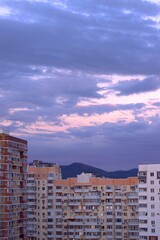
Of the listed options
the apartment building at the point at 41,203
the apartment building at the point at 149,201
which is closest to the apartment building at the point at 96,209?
the apartment building at the point at 41,203

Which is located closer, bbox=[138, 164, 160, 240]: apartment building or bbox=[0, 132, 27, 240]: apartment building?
bbox=[0, 132, 27, 240]: apartment building

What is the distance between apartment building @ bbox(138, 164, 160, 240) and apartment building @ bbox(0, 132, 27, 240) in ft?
37.0

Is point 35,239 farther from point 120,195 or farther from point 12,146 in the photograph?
point 12,146

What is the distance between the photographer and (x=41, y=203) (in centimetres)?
7600

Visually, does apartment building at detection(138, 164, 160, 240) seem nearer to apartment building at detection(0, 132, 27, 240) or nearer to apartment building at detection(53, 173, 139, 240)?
apartment building at detection(53, 173, 139, 240)

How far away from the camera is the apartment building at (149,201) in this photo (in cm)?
5912

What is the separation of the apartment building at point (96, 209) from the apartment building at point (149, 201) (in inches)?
406

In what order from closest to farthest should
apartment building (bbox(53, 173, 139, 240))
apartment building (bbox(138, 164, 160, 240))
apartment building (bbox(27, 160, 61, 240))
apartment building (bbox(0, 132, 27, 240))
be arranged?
apartment building (bbox(0, 132, 27, 240)) < apartment building (bbox(138, 164, 160, 240)) < apartment building (bbox(53, 173, 139, 240)) < apartment building (bbox(27, 160, 61, 240))

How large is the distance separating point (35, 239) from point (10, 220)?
757 inches

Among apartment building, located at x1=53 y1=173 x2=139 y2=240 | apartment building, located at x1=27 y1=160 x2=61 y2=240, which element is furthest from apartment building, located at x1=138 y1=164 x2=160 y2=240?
apartment building, located at x1=27 y1=160 x2=61 y2=240

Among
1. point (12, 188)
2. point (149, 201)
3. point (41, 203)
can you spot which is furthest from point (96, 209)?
point (12, 188)

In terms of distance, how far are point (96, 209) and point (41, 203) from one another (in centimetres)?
726

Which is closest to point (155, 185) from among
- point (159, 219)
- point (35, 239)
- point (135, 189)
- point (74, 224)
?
point (159, 219)

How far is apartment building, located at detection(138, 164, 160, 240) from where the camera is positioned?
194 ft
